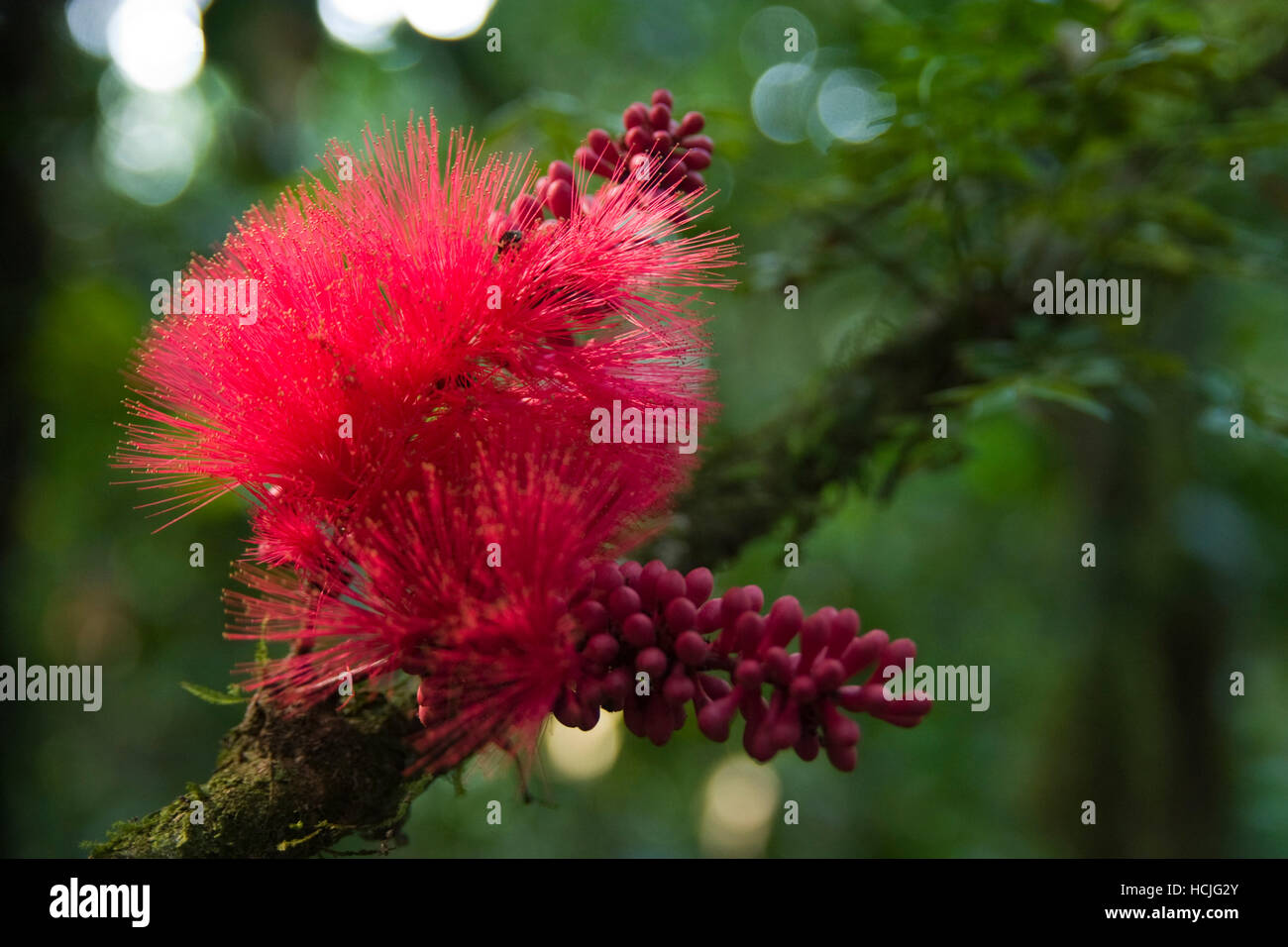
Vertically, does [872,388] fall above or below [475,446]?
above

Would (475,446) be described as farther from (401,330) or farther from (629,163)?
(629,163)

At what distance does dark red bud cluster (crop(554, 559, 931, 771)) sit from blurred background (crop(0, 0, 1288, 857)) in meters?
0.16

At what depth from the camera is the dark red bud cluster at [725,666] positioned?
0.83 metres

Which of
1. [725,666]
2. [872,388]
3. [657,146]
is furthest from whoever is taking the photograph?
[872,388]

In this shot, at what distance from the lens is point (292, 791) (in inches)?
37.1

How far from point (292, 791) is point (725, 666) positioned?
493 millimetres

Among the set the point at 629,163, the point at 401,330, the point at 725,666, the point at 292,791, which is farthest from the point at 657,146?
the point at 292,791

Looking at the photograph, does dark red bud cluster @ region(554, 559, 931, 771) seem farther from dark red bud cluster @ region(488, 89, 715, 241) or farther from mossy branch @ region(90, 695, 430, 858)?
dark red bud cluster @ region(488, 89, 715, 241)

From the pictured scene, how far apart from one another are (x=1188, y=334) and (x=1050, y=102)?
178cm

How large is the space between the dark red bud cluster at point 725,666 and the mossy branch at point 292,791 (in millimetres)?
275

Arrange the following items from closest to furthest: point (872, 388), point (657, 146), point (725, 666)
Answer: point (725, 666) < point (657, 146) < point (872, 388)

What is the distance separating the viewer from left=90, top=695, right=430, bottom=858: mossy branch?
929 mm

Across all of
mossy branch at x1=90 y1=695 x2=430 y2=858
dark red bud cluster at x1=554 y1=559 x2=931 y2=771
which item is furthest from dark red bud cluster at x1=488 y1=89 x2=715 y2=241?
mossy branch at x1=90 y1=695 x2=430 y2=858

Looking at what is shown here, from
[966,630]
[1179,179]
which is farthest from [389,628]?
[966,630]
